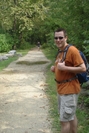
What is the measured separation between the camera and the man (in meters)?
3.25

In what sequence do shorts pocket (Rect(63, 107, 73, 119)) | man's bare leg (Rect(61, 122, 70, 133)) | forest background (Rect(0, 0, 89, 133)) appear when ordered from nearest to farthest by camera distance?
1. shorts pocket (Rect(63, 107, 73, 119))
2. man's bare leg (Rect(61, 122, 70, 133))
3. forest background (Rect(0, 0, 89, 133))

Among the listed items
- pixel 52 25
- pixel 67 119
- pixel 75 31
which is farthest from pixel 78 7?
pixel 52 25

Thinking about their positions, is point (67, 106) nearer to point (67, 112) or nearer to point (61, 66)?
point (67, 112)

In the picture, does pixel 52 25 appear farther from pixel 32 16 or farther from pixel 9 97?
pixel 9 97

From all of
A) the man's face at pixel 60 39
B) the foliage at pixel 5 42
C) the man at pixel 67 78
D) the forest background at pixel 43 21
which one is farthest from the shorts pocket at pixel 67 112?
the foliage at pixel 5 42

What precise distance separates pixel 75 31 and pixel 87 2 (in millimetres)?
2840

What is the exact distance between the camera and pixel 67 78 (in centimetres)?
336

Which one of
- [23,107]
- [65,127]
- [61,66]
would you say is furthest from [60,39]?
[23,107]

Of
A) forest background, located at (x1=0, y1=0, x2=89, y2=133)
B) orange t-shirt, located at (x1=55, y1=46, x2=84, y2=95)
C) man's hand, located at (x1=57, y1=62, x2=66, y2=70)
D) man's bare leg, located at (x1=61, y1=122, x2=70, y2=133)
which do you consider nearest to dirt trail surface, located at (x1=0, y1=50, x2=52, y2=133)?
forest background, located at (x1=0, y1=0, x2=89, y2=133)

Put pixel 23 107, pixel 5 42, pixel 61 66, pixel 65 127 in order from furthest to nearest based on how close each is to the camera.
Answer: pixel 5 42 < pixel 23 107 < pixel 65 127 < pixel 61 66

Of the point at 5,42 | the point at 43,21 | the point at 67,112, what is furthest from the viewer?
the point at 43,21

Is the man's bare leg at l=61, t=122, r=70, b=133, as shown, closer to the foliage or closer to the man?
the man

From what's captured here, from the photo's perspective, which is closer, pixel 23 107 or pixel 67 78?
pixel 67 78

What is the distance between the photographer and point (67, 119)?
3424mm
